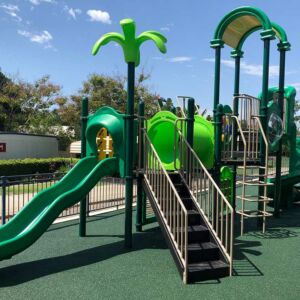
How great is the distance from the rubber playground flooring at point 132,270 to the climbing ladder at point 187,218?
251 millimetres

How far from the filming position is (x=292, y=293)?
16.3 ft

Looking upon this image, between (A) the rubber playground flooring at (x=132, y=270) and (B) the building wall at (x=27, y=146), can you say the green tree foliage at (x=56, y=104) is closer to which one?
(B) the building wall at (x=27, y=146)

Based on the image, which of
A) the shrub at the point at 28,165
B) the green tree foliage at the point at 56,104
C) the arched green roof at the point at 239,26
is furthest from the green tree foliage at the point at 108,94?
the arched green roof at the point at 239,26

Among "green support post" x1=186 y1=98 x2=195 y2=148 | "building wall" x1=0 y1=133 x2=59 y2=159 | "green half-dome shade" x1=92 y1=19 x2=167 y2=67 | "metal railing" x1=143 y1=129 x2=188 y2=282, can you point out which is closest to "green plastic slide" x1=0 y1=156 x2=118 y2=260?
"metal railing" x1=143 y1=129 x2=188 y2=282

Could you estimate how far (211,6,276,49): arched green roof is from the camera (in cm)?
900

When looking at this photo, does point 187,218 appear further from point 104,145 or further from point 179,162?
point 104,145

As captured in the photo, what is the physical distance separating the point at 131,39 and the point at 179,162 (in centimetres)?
258

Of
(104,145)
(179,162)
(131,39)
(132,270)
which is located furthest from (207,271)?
(131,39)

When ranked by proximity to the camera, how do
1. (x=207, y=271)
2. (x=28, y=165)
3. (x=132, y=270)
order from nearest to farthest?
(x=207, y=271)
(x=132, y=270)
(x=28, y=165)

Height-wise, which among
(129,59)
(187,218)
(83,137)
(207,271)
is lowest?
(207,271)

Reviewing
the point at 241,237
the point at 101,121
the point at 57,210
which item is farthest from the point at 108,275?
the point at 241,237

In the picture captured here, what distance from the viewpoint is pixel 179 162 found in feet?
25.0

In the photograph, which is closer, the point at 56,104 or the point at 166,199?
the point at 166,199

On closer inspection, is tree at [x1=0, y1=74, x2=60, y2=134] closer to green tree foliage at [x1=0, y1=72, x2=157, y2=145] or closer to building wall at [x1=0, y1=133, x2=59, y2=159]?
green tree foliage at [x1=0, y1=72, x2=157, y2=145]
